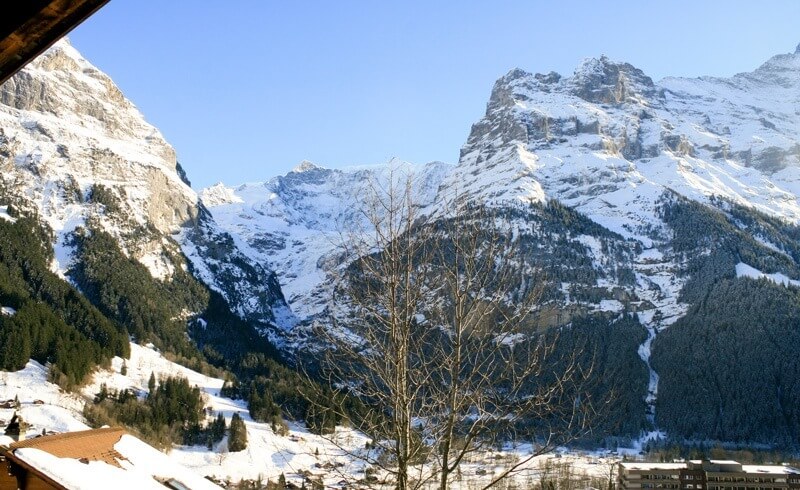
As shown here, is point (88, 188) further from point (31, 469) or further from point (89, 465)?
point (31, 469)

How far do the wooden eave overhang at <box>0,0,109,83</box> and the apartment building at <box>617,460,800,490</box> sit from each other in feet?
275

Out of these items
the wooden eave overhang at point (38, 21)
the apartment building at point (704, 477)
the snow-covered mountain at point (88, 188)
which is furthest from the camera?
the snow-covered mountain at point (88, 188)

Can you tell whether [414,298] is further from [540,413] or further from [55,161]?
[55,161]

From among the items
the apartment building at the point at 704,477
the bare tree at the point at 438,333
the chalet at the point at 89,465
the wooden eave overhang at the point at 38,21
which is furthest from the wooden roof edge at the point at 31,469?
the apartment building at the point at 704,477

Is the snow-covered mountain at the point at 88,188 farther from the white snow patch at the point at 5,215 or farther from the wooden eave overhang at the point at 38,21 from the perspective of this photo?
the wooden eave overhang at the point at 38,21

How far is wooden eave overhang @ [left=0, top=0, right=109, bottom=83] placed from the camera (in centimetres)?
233

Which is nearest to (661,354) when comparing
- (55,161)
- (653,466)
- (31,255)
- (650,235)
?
(650,235)

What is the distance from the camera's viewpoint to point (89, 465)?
588 inches

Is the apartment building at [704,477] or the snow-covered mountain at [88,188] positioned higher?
the snow-covered mountain at [88,188]

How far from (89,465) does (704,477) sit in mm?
77140

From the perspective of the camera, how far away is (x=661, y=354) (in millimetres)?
150250

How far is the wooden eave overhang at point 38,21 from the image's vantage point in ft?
7.64

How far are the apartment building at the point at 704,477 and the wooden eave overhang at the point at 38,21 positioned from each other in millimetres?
83832

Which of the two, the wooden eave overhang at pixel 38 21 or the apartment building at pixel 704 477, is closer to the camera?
the wooden eave overhang at pixel 38 21
